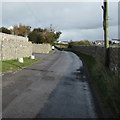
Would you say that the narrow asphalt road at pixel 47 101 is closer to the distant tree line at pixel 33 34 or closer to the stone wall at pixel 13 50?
the stone wall at pixel 13 50

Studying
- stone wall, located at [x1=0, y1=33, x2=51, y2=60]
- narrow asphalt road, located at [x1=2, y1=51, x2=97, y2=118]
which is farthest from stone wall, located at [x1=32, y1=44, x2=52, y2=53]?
narrow asphalt road, located at [x1=2, y1=51, x2=97, y2=118]

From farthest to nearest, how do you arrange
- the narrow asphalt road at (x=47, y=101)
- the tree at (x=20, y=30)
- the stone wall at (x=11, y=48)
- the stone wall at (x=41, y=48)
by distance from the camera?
the tree at (x=20, y=30) < the stone wall at (x=41, y=48) < the stone wall at (x=11, y=48) < the narrow asphalt road at (x=47, y=101)

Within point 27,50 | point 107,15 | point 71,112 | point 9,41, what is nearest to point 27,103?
point 71,112

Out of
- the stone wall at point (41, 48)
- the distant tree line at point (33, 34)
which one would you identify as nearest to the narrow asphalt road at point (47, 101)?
the stone wall at point (41, 48)

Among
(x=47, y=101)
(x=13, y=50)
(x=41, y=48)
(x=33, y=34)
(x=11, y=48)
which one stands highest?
(x=33, y=34)

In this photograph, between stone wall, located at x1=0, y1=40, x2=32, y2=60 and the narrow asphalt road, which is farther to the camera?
stone wall, located at x1=0, y1=40, x2=32, y2=60

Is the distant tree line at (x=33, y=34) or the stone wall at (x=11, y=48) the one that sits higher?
the distant tree line at (x=33, y=34)

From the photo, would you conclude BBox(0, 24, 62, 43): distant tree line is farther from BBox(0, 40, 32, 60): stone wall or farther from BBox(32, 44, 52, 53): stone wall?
BBox(0, 40, 32, 60): stone wall

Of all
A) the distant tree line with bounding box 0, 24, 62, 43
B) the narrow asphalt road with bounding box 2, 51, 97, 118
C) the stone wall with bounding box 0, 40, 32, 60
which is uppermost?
the distant tree line with bounding box 0, 24, 62, 43

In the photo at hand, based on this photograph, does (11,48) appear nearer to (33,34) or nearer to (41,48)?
(41,48)

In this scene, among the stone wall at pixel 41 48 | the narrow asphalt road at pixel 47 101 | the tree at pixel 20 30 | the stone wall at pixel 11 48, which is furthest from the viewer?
the tree at pixel 20 30

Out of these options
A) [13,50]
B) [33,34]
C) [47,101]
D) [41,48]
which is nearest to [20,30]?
[33,34]

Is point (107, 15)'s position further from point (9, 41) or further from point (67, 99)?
point (9, 41)

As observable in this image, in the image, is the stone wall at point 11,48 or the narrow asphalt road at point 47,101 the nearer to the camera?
the narrow asphalt road at point 47,101
